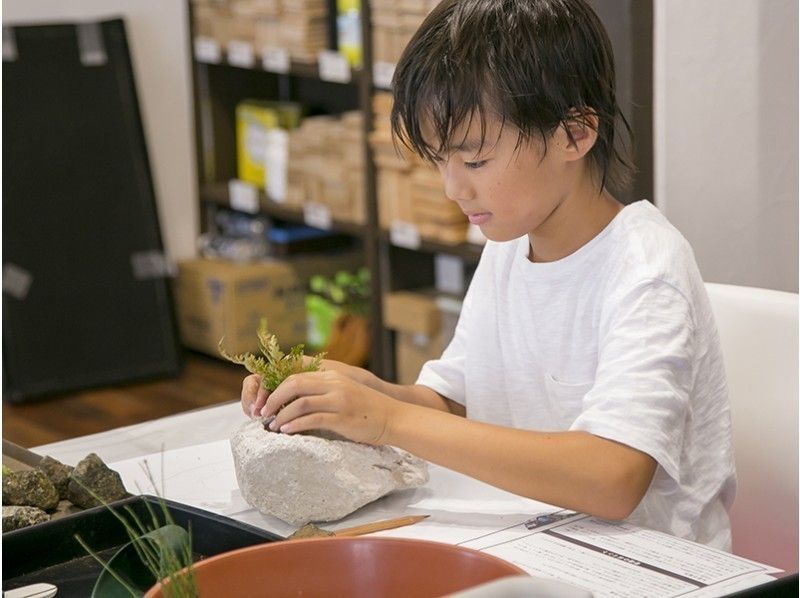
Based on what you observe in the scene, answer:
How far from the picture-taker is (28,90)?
376 cm

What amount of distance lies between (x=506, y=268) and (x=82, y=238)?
2.57m

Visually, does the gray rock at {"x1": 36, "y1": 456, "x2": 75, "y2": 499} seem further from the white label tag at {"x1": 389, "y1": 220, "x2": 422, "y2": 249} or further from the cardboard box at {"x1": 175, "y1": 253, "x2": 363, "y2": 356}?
the cardboard box at {"x1": 175, "y1": 253, "x2": 363, "y2": 356}

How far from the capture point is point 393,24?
11.0ft

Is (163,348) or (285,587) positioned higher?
(285,587)

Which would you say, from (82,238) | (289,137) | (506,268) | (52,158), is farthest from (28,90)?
(506,268)

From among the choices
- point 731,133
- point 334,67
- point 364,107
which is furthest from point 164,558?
point 334,67

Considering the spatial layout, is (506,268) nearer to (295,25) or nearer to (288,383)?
(288,383)

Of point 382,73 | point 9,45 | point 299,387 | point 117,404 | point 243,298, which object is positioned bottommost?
point 117,404

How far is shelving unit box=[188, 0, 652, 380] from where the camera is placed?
93.9 inches

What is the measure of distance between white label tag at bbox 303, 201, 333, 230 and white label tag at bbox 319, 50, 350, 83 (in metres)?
0.40

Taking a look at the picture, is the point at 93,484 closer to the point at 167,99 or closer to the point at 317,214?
the point at 317,214

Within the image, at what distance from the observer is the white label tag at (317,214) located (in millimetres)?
3809

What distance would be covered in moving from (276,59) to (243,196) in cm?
50

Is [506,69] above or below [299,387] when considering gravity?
above
